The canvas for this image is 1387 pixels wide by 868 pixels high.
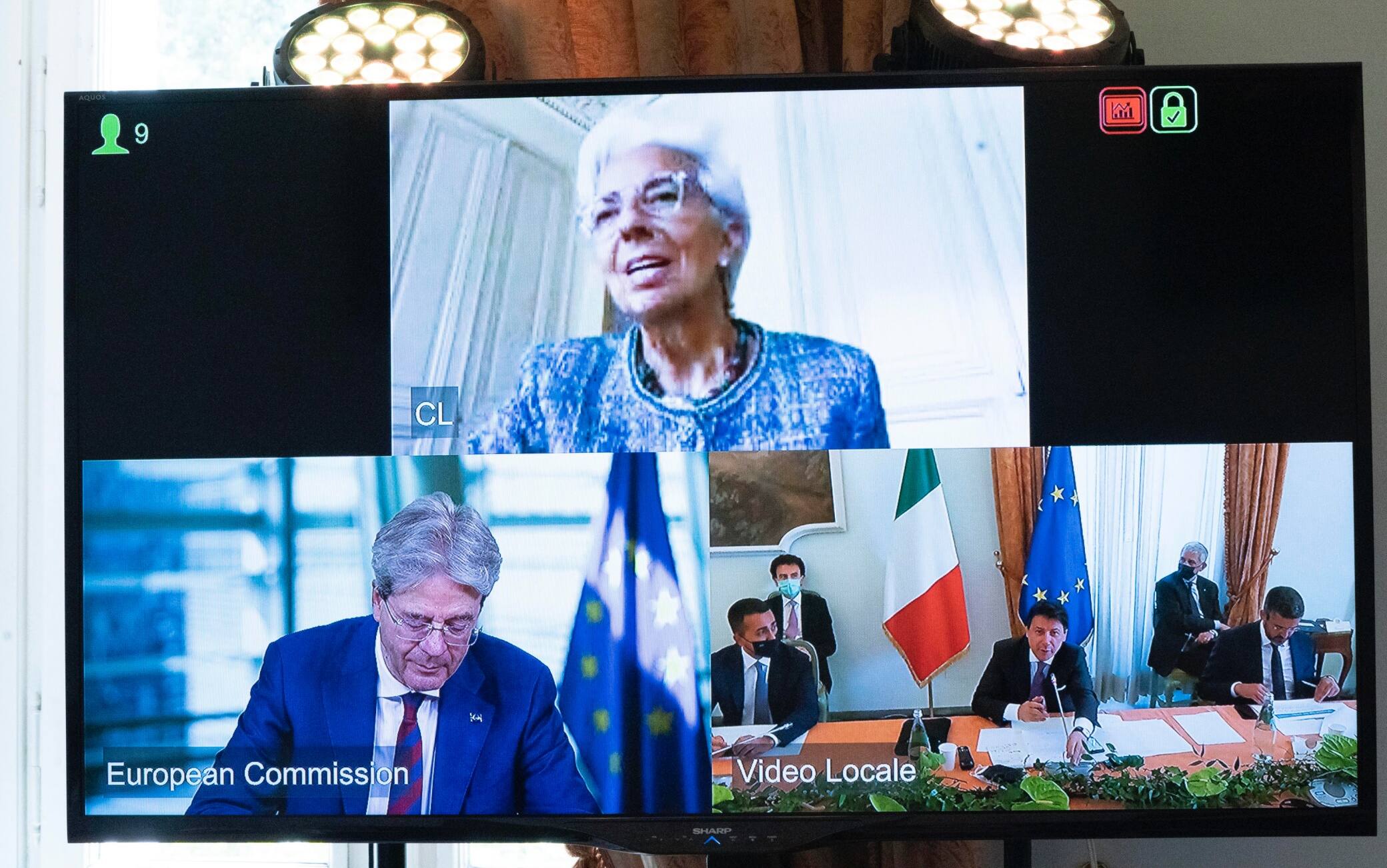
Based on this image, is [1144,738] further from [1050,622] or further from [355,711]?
[355,711]

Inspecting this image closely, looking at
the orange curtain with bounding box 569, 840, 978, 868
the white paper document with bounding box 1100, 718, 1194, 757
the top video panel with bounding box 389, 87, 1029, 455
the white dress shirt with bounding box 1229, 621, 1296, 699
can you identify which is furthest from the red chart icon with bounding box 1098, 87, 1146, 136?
the orange curtain with bounding box 569, 840, 978, 868

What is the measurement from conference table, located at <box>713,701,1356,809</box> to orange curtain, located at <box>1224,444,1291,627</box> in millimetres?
141

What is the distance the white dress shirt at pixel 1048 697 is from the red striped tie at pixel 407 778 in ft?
2.43

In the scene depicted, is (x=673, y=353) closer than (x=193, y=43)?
Yes

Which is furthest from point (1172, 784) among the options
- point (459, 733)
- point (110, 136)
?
point (110, 136)

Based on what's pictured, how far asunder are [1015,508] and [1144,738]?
33 centimetres

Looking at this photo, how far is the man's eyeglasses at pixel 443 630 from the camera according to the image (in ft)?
4.94

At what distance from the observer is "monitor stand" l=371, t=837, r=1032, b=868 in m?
1.62

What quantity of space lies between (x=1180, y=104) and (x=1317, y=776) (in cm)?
87

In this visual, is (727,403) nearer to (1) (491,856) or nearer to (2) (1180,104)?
(2) (1180,104)

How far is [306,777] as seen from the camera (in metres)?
1.52

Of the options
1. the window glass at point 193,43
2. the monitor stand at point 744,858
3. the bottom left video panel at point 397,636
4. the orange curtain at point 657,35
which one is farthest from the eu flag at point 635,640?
the window glass at point 193,43

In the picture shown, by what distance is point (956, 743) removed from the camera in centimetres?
149

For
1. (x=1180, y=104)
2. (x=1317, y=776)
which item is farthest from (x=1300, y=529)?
(x=1180, y=104)
